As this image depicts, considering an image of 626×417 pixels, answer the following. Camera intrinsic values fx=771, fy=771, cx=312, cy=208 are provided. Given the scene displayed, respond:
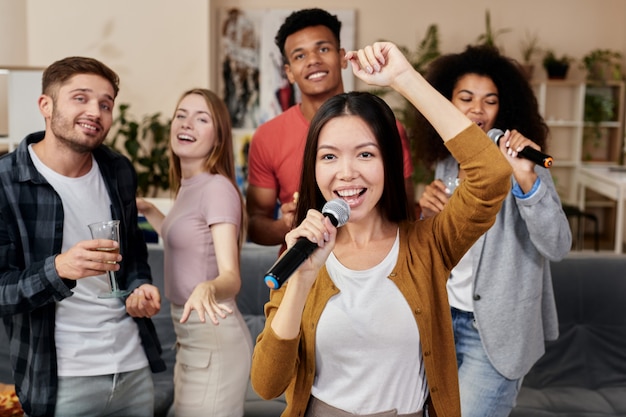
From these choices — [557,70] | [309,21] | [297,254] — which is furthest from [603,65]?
[297,254]

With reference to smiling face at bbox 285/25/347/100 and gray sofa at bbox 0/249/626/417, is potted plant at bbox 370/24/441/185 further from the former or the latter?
smiling face at bbox 285/25/347/100

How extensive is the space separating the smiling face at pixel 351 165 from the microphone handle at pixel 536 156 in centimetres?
46

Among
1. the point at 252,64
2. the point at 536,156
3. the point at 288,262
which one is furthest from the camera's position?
the point at 252,64

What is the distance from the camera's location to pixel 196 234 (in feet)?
7.73

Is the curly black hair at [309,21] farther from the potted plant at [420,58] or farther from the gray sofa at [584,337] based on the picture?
the potted plant at [420,58]

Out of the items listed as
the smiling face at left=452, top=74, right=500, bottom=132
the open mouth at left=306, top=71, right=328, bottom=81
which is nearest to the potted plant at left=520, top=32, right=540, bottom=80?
the open mouth at left=306, top=71, right=328, bottom=81

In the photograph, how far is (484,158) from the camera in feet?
5.01

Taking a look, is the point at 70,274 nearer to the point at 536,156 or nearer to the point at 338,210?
the point at 338,210

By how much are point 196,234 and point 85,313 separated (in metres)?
0.40

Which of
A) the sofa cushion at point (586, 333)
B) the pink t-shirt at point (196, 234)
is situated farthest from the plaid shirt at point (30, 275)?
the sofa cushion at point (586, 333)

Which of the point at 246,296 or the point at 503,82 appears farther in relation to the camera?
the point at 246,296

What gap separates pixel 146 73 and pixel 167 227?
4.92 m

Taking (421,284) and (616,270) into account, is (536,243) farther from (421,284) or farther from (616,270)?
(616,270)

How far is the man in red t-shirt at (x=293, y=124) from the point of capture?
262cm
